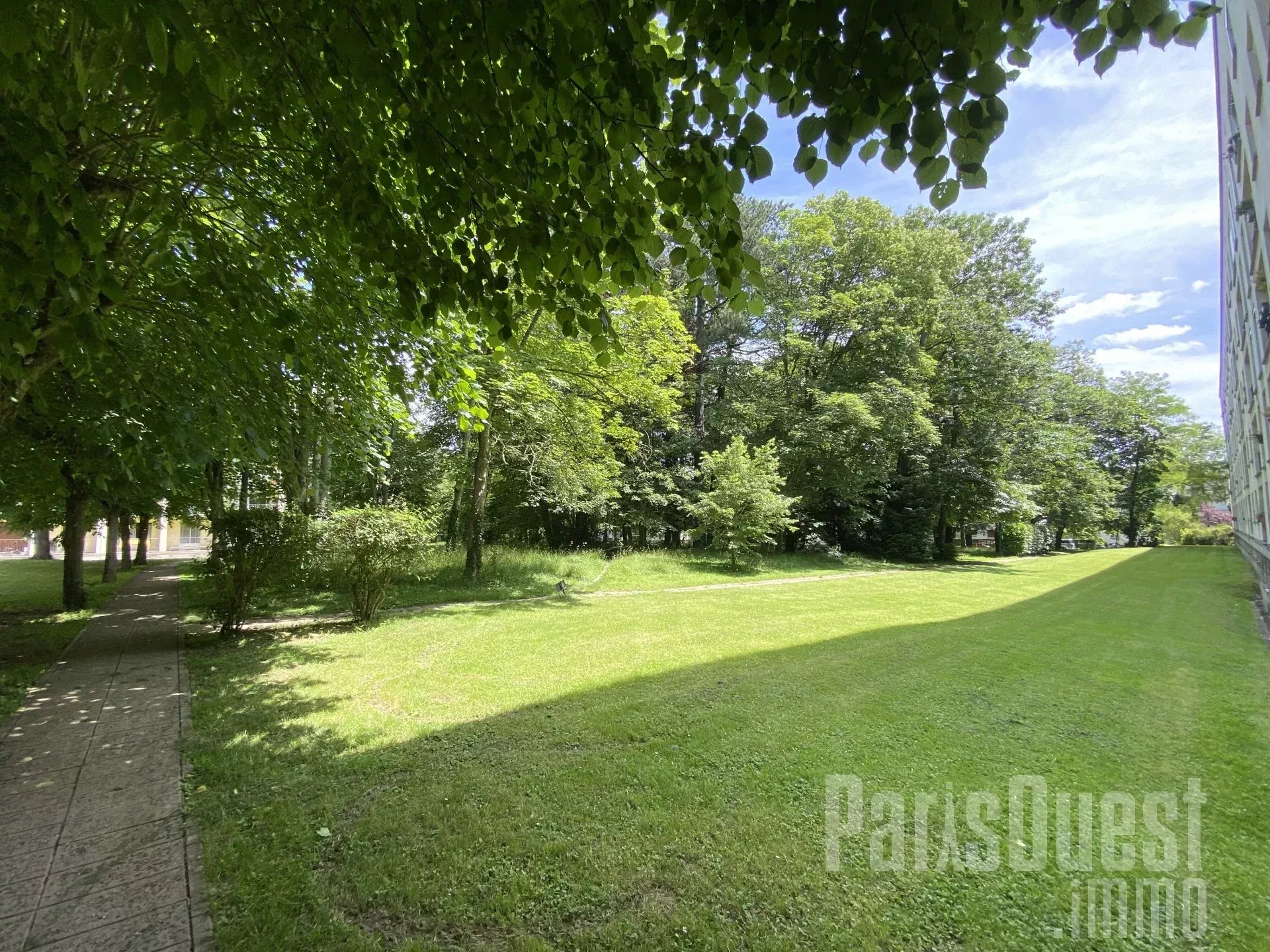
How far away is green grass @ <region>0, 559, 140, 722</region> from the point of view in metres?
5.80

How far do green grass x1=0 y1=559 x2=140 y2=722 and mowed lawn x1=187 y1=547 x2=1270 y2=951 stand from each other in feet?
5.31

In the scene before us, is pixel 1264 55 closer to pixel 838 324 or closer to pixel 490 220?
pixel 490 220

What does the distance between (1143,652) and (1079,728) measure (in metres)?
3.74

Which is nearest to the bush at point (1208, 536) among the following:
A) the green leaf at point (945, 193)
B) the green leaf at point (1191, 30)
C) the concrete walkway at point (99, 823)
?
the green leaf at point (1191, 30)

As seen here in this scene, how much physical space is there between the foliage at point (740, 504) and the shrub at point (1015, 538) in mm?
19408

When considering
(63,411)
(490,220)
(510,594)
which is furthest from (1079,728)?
(63,411)

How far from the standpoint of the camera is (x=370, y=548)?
8.39 metres

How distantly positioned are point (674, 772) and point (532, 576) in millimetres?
10928

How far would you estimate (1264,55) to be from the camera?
16.7 feet

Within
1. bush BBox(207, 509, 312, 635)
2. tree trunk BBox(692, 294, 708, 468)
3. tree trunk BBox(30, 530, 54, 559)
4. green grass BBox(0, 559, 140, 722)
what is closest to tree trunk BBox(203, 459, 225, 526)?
bush BBox(207, 509, 312, 635)

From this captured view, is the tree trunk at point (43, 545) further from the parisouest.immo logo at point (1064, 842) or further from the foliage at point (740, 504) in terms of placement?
the parisouest.immo logo at point (1064, 842)

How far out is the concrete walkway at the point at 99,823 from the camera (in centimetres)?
223

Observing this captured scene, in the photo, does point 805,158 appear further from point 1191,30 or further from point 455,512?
point 455,512

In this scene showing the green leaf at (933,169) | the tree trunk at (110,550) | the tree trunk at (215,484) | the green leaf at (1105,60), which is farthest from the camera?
the tree trunk at (110,550)
